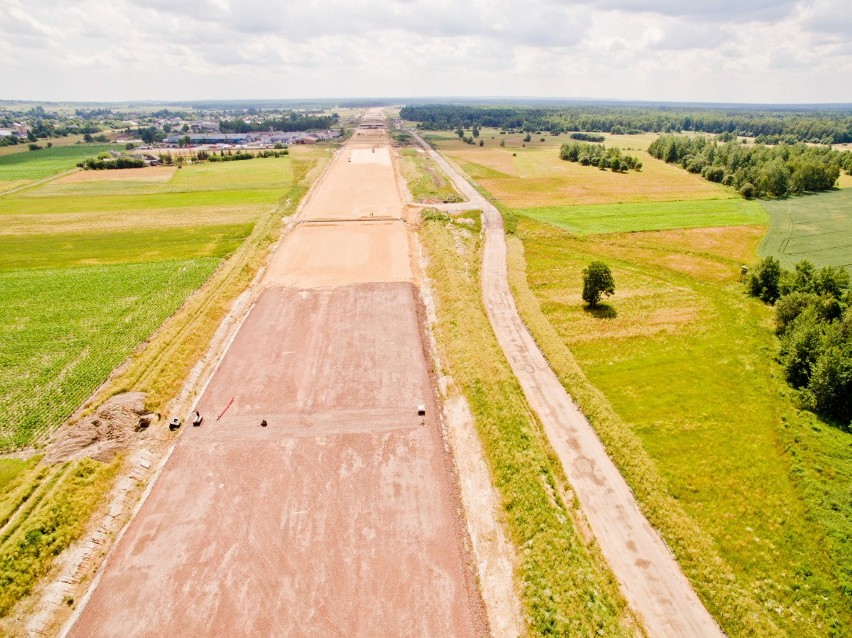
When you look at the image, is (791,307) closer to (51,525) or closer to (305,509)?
(305,509)

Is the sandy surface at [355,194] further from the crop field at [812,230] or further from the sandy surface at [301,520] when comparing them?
the crop field at [812,230]

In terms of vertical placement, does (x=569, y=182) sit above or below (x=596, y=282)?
above

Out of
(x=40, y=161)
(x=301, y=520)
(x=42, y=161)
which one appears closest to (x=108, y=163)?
(x=42, y=161)

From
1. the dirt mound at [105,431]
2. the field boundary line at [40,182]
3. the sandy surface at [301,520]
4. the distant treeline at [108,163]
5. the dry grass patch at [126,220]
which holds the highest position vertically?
the distant treeline at [108,163]

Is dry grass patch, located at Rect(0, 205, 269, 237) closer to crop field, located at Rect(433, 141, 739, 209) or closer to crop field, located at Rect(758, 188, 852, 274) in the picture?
crop field, located at Rect(433, 141, 739, 209)

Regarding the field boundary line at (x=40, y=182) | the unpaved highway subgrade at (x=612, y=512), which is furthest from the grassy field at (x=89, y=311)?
the unpaved highway subgrade at (x=612, y=512)

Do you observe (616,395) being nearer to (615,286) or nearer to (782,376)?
(782,376)

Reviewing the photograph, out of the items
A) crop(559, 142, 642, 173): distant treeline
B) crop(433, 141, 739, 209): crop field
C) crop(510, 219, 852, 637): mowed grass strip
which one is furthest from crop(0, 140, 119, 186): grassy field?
crop(559, 142, 642, 173): distant treeline
